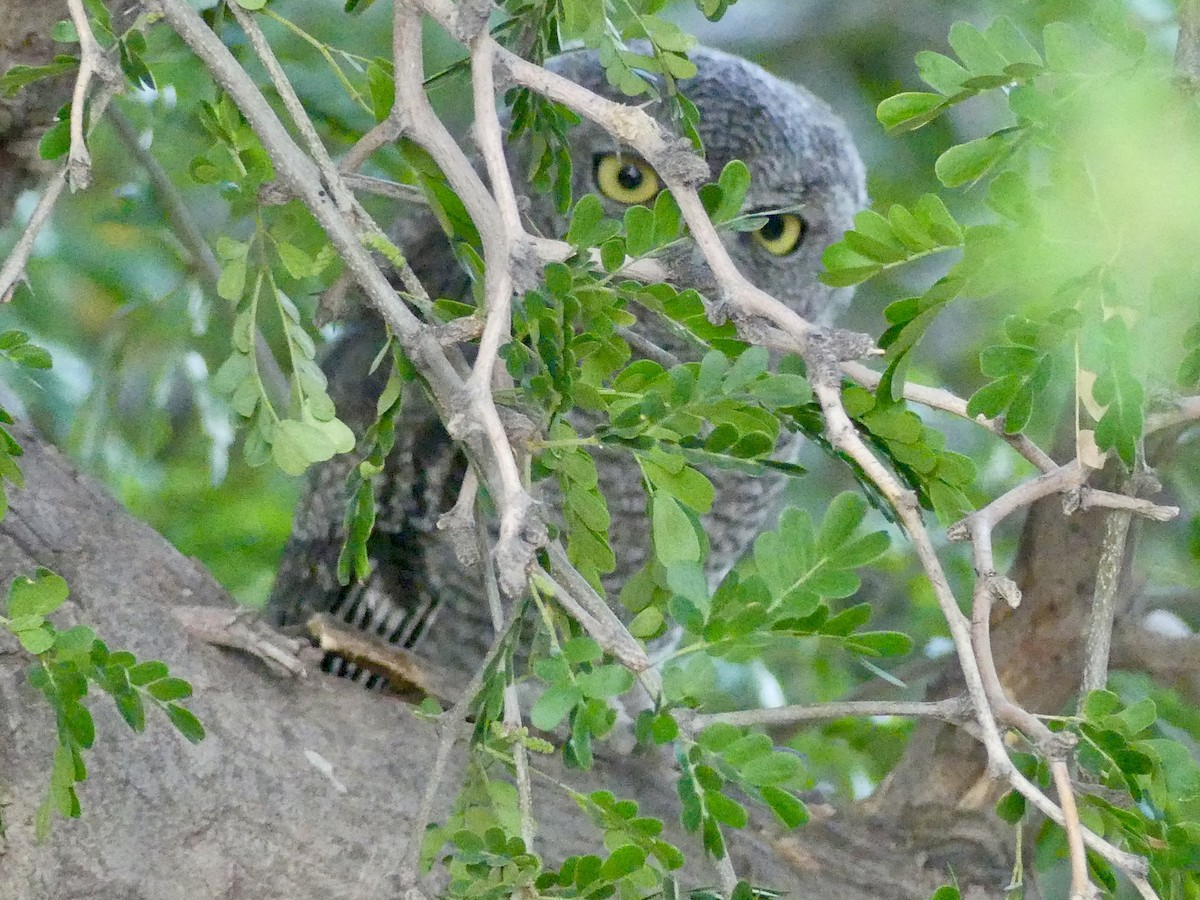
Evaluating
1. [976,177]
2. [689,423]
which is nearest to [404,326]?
[689,423]

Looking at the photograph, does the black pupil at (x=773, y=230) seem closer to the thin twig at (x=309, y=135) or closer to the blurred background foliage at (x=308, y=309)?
the blurred background foliage at (x=308, y=309)

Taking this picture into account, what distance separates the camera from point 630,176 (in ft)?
5.17

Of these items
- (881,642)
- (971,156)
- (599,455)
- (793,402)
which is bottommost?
(599,455)

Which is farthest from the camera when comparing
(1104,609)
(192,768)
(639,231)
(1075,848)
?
(192,768)

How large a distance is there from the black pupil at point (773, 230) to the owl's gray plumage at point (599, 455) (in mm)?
21

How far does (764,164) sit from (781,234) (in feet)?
0.35

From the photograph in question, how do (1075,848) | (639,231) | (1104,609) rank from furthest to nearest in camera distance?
1. (1104,609)
2. (639,231)
3. (1075,848)

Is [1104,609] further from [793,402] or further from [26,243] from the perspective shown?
[26,243]

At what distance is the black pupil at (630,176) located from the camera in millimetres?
1577

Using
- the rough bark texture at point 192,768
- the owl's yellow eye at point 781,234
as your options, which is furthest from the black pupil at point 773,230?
the rough bark texture at point 192,768

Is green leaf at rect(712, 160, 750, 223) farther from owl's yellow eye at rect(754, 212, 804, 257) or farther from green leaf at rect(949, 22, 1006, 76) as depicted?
owl's yellow eye at rect(754, 212, 804, 257)

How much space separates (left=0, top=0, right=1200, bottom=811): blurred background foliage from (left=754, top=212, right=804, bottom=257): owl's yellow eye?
0.71ft

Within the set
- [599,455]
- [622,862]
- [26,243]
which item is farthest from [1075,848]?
[599,455]

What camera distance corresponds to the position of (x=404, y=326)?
2.24 ft
